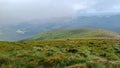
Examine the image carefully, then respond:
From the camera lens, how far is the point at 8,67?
19094 mm

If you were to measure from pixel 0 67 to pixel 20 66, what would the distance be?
6.12ft

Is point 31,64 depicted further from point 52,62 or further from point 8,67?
point 8,67

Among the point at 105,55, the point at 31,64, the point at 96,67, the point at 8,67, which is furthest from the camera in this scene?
the point at 105,55

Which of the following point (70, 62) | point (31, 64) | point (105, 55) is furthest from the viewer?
point (105, 55)

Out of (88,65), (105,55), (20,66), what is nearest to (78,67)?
(88,65)

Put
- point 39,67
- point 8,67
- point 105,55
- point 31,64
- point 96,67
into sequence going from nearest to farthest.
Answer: point 96,67 < point 8,67 < point 39,67 < point 31,64 < point 105,55

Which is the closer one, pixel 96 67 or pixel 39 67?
pixel 96 67

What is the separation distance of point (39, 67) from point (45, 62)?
290cm

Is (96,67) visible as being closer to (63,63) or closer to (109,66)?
(109,66)

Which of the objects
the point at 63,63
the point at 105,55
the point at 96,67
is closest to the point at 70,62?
the point at 63,63

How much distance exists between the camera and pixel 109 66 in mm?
17625

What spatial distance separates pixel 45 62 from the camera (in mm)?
23484

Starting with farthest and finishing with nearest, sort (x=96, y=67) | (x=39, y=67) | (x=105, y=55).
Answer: (x=105, y=55) → (x=39, y=67) → (x=96, y=67)

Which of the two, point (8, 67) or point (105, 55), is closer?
point (8, 67)
